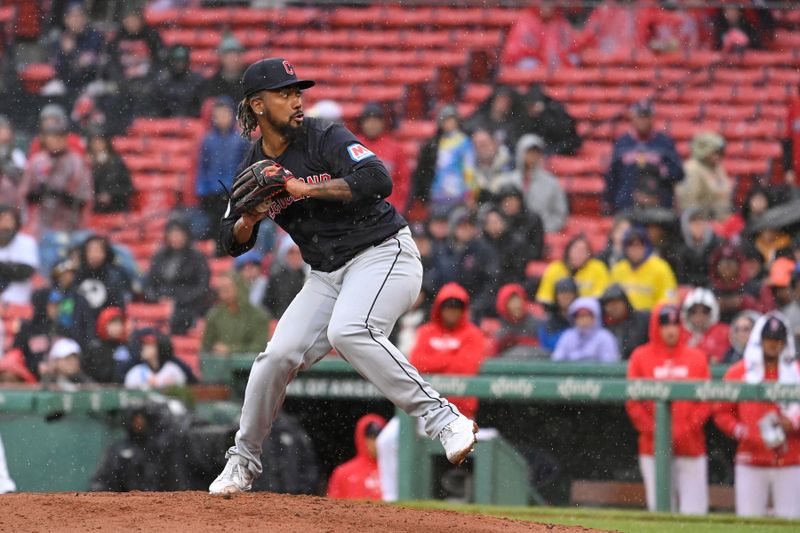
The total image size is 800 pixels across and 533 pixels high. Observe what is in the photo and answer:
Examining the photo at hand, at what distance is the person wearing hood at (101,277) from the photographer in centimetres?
991

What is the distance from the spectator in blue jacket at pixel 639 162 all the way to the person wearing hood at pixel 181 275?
3.45m

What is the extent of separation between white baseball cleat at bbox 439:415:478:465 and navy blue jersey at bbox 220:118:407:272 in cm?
79

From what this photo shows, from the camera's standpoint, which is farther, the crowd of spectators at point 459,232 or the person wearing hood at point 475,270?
the person wearing hood at point 475,270

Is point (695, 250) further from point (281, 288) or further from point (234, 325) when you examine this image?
point (234, 325)

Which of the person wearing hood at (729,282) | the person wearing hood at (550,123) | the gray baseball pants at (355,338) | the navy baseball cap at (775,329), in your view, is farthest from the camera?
the person wearing hood at (550,123)

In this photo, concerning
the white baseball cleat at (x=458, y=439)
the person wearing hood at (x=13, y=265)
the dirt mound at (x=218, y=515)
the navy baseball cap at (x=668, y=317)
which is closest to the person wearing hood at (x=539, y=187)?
the navy baseball cap at (x=668, y=317)

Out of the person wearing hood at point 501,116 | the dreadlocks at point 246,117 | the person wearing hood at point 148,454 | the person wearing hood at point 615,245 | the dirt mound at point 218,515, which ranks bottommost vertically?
the person wearing hood at point 148,454

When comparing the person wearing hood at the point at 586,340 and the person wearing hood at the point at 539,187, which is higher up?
the person wearing hood at the point at 539,187

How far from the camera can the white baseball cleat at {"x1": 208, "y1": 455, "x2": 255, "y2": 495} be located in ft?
17.7

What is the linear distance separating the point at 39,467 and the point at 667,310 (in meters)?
3.92

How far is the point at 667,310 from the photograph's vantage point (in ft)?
→ 26.8

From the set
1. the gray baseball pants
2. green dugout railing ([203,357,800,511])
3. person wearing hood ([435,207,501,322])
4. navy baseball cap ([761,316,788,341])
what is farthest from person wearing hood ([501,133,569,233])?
the gray baseball pants

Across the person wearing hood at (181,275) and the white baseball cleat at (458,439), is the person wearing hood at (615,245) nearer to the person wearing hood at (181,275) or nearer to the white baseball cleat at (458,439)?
the person wearing hood at (181,275)

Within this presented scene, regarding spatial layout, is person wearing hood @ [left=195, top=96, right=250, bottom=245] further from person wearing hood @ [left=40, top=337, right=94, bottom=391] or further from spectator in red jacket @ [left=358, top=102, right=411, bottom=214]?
person wearing hood @ [left=40, top=337, right=94, bottom=391]
